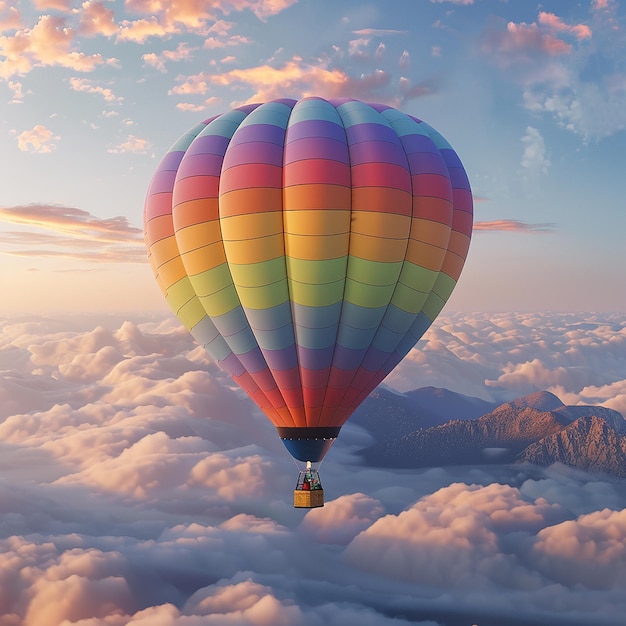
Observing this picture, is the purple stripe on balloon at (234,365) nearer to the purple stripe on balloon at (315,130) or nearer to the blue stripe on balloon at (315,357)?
the blue stripe on balloon at (315,357)

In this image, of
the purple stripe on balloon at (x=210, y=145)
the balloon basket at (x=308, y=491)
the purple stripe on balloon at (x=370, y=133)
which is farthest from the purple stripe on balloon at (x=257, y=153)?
the balloon basket at (x=308, y=491)

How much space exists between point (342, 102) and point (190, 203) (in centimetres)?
961

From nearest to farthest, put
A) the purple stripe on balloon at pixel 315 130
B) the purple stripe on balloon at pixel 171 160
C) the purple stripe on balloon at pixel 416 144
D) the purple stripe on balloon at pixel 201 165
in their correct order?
1. the purple stripe on balloon at pixel 315 130
2. the purple stripe on balloon at pixel 201 165
3. the purple stripe on balloon at pixel 416 144
4. the purple stripe on balloon at pixel 171 160

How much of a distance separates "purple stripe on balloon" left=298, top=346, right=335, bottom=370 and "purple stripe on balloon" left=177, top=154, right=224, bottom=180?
31.1 feet

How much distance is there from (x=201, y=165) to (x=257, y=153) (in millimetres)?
3071

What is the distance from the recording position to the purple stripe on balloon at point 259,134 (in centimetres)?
4053

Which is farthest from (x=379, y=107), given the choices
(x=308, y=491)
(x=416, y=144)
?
(x=308, y=491)

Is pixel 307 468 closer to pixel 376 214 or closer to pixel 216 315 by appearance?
pixel 216 315

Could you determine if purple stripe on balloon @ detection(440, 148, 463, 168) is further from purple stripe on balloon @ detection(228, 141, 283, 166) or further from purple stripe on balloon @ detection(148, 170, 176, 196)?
purple stripe on balloon @ detection(148, 170, 176, 196)

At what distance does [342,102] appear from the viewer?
43969 millimetres

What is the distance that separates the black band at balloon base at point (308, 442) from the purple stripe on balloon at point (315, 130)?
46.3 ft

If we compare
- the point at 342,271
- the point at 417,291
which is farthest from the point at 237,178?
the point at 417,291

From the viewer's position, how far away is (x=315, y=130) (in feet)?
132

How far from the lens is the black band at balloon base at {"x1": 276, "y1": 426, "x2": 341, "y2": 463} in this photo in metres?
42.6
